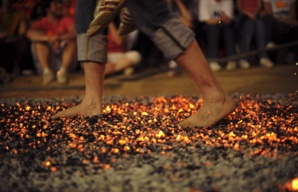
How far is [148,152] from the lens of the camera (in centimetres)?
174

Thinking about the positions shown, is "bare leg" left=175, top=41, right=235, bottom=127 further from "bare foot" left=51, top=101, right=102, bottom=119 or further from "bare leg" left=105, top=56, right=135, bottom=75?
"bare leg" left=105, top=56, right=135, bottom=75

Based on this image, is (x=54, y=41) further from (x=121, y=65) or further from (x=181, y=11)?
(x=181, y=11)

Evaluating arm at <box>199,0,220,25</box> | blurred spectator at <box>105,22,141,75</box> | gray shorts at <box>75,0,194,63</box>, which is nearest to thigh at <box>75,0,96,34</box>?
gray shorts at <box>75,0,194,63</box>

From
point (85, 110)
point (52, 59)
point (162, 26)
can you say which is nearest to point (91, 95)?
point (85, 110)

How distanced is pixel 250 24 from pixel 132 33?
61.6 inches

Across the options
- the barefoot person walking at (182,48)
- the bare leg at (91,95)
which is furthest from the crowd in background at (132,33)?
the barefoot person walking at (182,48)

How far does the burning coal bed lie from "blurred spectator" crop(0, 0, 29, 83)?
11.1 ft

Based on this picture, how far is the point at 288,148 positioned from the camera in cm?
175

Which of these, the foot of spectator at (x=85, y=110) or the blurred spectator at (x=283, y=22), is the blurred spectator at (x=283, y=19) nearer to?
the blurred spectator at (x=283, y=22)

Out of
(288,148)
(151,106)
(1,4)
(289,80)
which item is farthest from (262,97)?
(1,4)

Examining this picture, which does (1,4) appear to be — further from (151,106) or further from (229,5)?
(151,106)

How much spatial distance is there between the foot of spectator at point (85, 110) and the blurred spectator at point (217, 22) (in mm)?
3348

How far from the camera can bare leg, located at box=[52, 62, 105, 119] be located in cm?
254

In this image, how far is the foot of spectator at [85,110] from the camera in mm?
2534
